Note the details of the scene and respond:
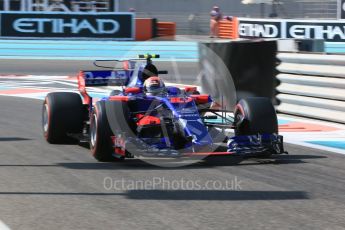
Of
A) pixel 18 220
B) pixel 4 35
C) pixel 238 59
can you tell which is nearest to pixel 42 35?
pixel 4 35

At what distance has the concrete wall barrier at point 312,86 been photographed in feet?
35.6

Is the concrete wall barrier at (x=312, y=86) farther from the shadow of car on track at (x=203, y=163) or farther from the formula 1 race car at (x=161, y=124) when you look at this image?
the formula 1 race car at (x=161, y=124)

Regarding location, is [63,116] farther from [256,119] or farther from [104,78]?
[256,119]

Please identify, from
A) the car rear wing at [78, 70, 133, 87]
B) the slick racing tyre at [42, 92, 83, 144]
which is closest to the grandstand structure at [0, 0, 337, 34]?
the car rear wing at [78, 70, 133, 87]

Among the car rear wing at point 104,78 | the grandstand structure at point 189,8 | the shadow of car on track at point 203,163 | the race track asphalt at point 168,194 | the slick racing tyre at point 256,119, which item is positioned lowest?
the grandstand structure at point 189,8

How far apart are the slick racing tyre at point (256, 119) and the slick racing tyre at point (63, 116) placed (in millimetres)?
1991

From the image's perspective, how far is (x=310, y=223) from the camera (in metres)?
5.33

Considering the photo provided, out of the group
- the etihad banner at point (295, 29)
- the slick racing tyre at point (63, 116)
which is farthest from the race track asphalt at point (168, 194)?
the etihad banner at point (295, 29)

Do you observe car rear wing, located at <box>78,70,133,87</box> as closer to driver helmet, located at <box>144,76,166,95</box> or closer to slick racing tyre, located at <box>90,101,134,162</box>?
driver helmet, located at <box>144,76,166,95</box>

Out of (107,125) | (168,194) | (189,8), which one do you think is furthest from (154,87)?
(189,8)

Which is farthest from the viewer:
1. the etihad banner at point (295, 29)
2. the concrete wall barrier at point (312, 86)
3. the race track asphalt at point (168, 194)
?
the etihad banner at point (295, 29)

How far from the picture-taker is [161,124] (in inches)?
311

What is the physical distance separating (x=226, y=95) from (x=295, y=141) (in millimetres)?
1335

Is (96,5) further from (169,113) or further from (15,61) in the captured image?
(169,113)
